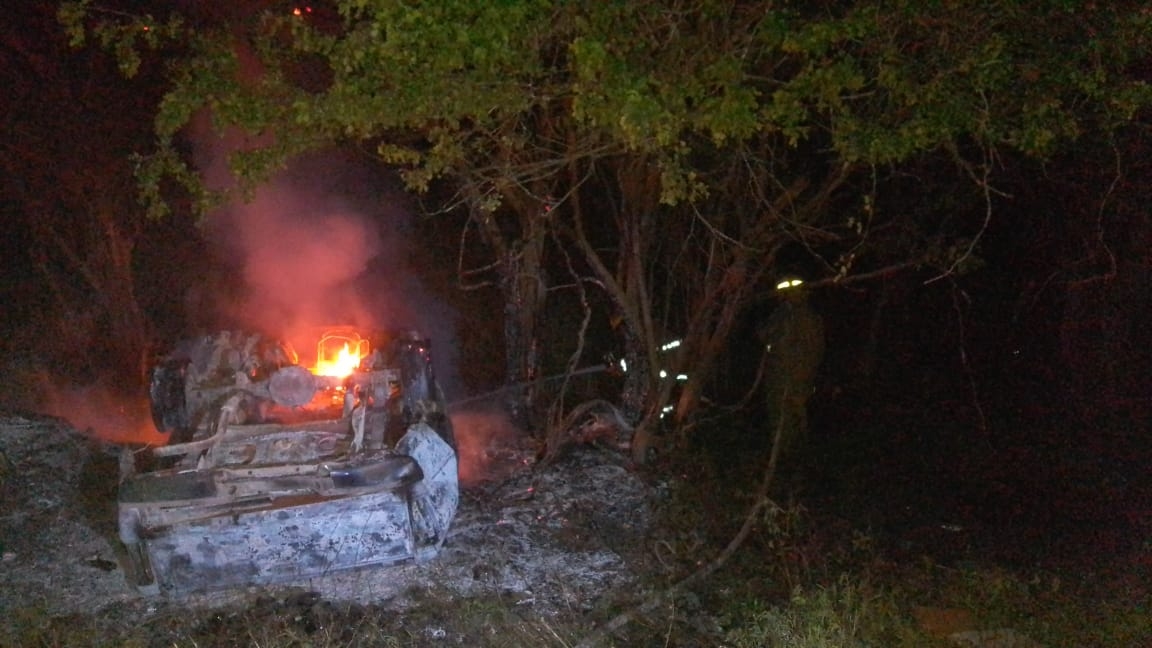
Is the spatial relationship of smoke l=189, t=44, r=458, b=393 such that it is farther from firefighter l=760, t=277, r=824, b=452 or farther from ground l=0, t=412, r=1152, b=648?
firefighter l=760, t=277, r=824, b=452

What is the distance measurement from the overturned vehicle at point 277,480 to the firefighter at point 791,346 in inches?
128

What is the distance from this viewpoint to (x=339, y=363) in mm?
8172

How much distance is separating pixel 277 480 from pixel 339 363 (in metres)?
2.14

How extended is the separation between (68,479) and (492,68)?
16.0 ft

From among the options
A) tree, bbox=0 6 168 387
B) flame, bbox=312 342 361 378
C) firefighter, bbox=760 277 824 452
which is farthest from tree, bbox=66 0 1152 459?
tree, bbox=0 6 168 387

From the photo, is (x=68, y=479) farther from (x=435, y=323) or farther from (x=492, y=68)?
(x=435, y=323)

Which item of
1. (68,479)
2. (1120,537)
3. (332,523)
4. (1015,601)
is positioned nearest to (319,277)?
(68,479)

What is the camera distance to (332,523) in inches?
248

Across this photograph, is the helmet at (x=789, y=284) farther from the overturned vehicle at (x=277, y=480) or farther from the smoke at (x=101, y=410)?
the smoke at (x=101, y=410)

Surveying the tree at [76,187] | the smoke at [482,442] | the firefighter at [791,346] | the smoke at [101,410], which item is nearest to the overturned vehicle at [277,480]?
the smoke at [482,442]

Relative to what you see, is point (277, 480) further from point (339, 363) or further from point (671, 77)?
point (671, 77)

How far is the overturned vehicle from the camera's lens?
611 cm

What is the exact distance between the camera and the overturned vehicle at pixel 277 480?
6105 mm

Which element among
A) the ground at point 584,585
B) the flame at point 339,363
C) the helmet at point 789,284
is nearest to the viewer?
the ground at point 584,585
